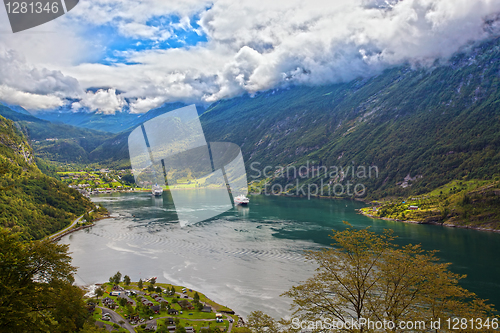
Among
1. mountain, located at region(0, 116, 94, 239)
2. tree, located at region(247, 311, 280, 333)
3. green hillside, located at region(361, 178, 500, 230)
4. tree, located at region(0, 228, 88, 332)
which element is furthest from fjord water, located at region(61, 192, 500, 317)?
tree, located at region(0, 228, 88, 332)

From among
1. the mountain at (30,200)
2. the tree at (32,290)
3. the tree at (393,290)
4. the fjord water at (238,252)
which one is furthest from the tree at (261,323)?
the mountain at (30,200)

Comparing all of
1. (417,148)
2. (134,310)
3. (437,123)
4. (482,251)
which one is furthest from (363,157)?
(134,310)

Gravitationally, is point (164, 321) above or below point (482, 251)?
above

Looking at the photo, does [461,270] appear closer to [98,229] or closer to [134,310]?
[134,310]

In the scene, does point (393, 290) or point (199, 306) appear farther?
point (199, 306)

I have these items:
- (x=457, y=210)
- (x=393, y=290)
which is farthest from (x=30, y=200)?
(x=457, y=210)

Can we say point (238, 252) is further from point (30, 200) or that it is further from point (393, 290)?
point (30, 200)

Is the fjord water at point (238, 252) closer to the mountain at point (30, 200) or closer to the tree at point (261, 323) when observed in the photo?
the mountain at point (30, 200)
